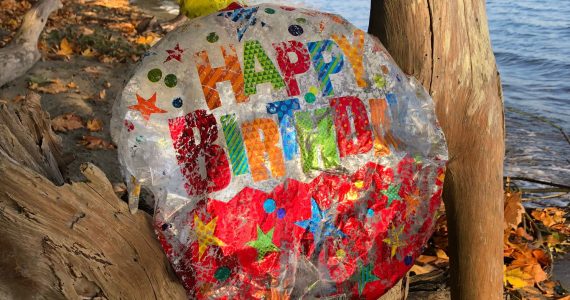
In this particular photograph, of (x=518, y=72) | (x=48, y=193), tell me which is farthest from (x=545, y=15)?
(x=48, y=193)

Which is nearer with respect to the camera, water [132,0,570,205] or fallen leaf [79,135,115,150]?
fallen leaf [79,135,115,150]

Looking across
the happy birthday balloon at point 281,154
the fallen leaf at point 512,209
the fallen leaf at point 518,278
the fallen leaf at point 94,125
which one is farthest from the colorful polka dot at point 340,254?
the fallen leaf at point 94,125

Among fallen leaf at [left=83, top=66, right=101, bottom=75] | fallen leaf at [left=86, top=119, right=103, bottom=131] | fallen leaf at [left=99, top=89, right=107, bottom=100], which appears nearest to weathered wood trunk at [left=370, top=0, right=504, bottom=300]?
fallen leaf at [left=86, top=119, right=103, bottom=131]

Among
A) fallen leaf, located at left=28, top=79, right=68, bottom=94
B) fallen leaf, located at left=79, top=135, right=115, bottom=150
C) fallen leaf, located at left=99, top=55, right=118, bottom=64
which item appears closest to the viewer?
fallen leaf, located at left=79, top=135, right=115, bottom=150

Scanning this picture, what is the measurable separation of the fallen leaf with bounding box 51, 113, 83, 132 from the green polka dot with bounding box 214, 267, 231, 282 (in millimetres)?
3110

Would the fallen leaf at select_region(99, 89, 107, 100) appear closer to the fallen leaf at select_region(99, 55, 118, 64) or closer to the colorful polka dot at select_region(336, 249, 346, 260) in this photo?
the fallen leaf at select_region(99, 55, 118, 64)

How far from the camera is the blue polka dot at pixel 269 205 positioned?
1568 mm

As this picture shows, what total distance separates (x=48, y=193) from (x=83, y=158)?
2.54 meters

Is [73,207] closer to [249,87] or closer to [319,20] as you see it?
[249,87]

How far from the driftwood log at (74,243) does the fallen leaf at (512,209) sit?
1.75 meters

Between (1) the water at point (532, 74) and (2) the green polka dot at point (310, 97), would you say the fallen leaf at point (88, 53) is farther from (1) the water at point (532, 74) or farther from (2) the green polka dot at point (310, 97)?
(2) the green polka dot at point (310, 97)

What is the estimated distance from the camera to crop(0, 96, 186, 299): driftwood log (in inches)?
56.5

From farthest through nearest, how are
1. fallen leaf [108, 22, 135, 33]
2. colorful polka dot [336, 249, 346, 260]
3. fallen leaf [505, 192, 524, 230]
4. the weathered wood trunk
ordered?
fallen leaf [108, 22, 135, 33] < fallen leaf [505, 192, 524, 230] < the weathered wood trunk < colorful polka dot [336, 249, 346, 260]

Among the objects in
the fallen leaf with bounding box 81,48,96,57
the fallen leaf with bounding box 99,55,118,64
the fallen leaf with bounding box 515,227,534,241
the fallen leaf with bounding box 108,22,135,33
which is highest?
the fallen leaf with bounding box 108,22,135,33
